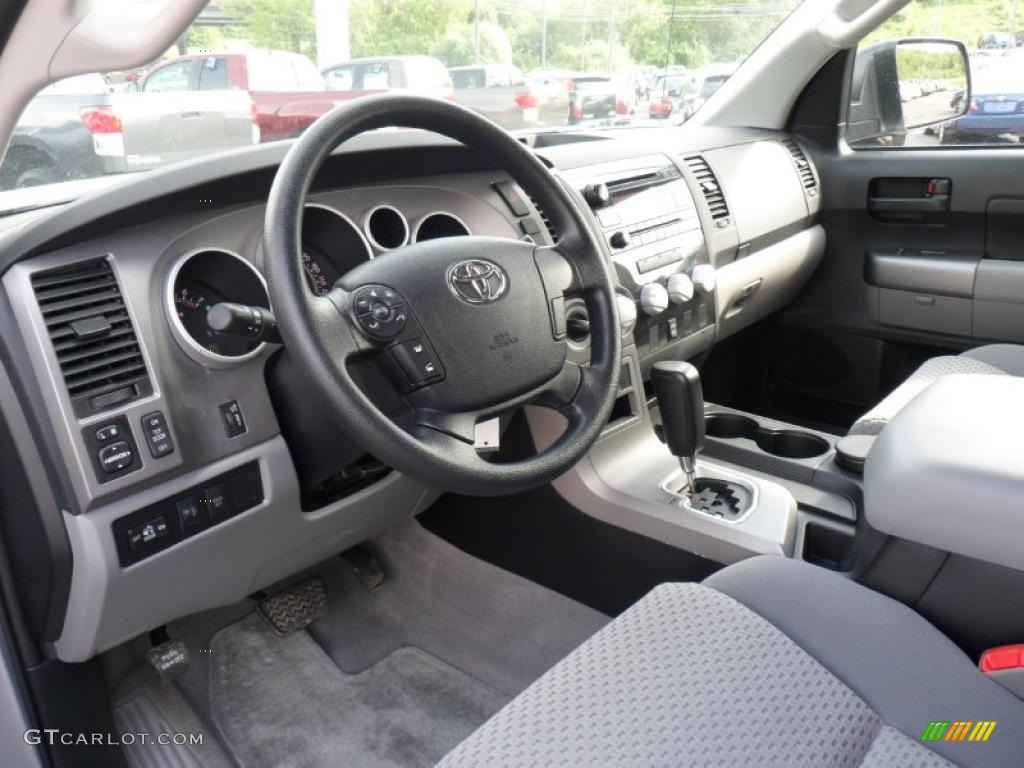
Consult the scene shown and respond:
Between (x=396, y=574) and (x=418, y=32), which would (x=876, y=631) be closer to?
(x=396, y=574)

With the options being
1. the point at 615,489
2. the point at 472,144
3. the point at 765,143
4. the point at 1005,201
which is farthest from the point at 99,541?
the point at 1005,201

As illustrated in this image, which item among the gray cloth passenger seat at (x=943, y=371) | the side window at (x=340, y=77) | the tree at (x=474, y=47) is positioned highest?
the tree at (x=474, y=47)

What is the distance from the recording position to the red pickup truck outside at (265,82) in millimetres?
1579

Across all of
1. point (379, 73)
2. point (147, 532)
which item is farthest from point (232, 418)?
point (379, 73)

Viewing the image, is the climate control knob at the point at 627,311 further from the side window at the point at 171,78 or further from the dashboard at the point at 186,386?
the side window at the point at 171,78

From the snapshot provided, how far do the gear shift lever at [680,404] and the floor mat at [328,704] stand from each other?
666 millimetres

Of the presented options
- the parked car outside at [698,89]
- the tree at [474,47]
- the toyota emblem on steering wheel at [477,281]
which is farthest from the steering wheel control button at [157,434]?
the tree at [474,47]

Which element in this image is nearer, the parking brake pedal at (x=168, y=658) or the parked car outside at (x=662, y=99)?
the parking brake pedal at (x=168, y=658)

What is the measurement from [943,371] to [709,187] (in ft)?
2.58

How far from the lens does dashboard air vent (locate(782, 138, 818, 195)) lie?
112 inches

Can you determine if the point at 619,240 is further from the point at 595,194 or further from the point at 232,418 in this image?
the point at 232,418

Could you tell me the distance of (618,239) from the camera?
194 cm

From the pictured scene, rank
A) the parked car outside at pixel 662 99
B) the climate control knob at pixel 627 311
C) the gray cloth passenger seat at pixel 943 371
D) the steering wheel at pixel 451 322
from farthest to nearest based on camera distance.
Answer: the parked car outside at pixel 662 99
the gray cloth passenger seat at pixel 943 371
the climate control knob at pixel 627 311
the steering wheel at pixel 451 322

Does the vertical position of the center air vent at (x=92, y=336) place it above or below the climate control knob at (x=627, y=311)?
above
